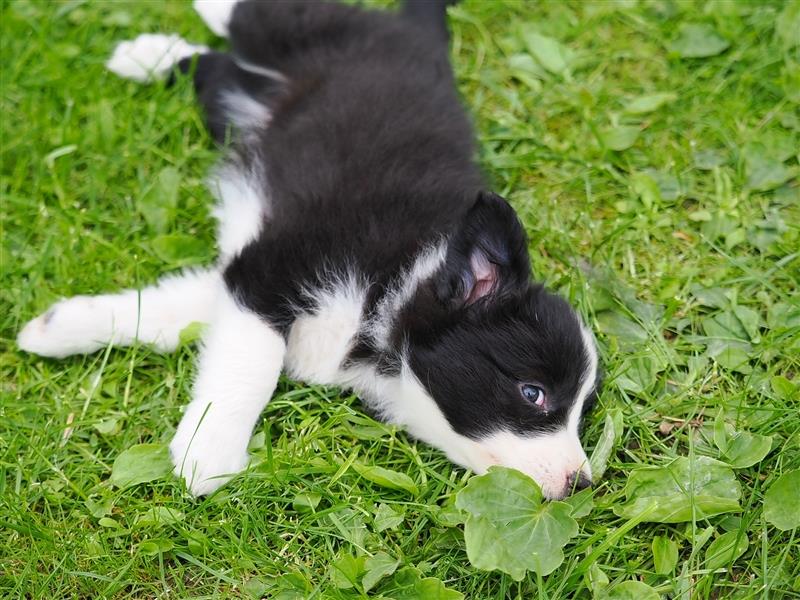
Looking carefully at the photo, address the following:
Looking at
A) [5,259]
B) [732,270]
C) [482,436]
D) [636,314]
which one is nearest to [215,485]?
[482,436]

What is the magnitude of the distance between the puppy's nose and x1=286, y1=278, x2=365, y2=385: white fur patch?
34.8 inches

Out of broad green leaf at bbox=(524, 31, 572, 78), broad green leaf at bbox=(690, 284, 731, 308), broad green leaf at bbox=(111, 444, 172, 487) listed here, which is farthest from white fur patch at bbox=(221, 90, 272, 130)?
broad green leaf at bbox=(690, 284, 731, 308)

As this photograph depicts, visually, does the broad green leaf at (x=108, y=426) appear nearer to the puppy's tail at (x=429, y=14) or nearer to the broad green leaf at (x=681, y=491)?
the broad green leaf at (x=681, y=491)

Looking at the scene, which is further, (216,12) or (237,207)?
(216,12)

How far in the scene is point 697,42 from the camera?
14.2 feet

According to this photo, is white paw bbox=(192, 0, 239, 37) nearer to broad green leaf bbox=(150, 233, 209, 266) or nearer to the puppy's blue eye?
broad green leaf bbox=(150, 233, 209, 266)

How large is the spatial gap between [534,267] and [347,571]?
1.48 metres

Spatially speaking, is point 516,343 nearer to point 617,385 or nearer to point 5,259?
point 617,385

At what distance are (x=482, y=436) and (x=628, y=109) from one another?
1.96m

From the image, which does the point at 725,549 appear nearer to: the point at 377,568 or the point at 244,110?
the point at 377,568

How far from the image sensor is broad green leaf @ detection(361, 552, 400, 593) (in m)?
2.72

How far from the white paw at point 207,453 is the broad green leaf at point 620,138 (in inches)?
81.2

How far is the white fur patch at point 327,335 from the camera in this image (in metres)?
3.21

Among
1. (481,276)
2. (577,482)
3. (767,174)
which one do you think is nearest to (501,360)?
(481,276)
